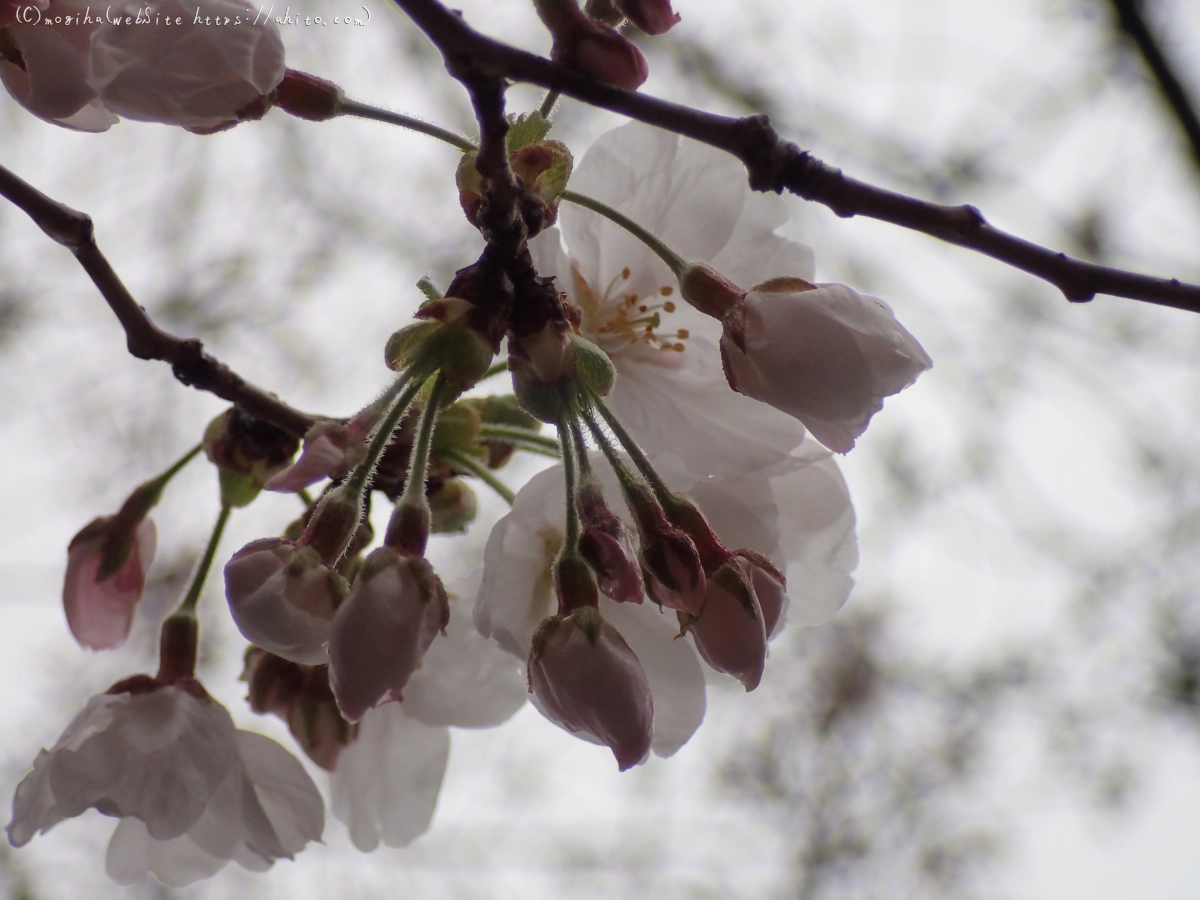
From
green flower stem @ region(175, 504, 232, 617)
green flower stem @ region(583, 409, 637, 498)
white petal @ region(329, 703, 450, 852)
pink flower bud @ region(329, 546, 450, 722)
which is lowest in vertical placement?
white petal @ region(329, 703, 450, 852)

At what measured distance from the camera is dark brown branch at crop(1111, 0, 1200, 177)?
256 cm

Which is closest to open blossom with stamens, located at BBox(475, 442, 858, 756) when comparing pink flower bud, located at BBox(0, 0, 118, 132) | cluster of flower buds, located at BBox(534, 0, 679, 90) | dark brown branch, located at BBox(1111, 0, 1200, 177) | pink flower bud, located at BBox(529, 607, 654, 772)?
pink flower bud, located at BBox(529, 607, 654, 772)

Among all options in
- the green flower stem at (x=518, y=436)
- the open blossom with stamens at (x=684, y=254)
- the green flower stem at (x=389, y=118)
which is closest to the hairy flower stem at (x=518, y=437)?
the green flower stem at (x=518, y=436)

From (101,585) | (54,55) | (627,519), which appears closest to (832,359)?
(627,519)

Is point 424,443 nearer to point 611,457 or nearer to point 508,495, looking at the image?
point 611,457

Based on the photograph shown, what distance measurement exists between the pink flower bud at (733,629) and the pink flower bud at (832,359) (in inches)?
5.0

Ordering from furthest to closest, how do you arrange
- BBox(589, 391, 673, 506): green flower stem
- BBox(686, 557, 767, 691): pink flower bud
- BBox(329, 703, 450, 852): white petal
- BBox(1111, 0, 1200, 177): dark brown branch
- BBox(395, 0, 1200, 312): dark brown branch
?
BBox(1111, 0, 1200, 177): dark brown branch
BBox(329, 703, 450, 852): white petal
BBox(589, 391, 673, 506): green flower stem
BBox(686, 557, 767, 691): pink flower bud
BBox(395, 0, 1200, 312): dark brown branch

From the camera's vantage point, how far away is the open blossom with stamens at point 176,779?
85cm

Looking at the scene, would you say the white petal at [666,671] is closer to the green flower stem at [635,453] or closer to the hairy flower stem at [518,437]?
the green flower stem at [635,453]

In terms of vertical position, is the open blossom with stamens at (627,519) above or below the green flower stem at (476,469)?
above

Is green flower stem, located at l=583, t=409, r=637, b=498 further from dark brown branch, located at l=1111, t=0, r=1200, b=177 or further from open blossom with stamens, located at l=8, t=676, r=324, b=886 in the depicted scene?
dark brown branch, located at l=1111, t=0, r=1200, b=177

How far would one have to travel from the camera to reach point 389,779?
1.07 m

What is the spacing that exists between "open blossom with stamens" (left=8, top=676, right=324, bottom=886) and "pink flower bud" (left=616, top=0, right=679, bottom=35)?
2.41 feet

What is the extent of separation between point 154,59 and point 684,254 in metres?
0.51
